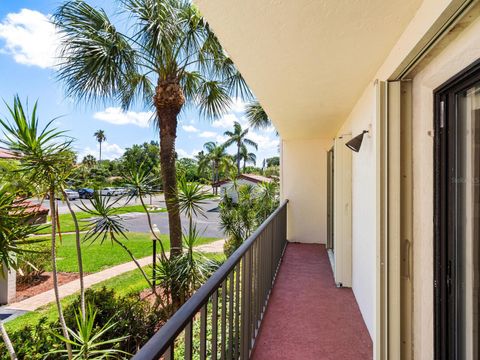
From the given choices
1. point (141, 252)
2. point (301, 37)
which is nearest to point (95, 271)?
point (141, 252)

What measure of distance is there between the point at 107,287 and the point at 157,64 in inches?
211

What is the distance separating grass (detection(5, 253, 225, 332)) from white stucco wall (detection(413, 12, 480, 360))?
4.11m

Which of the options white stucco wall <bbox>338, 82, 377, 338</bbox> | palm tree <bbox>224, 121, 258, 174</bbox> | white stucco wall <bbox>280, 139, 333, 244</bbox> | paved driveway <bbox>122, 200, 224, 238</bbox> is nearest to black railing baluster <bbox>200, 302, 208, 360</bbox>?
white stucco wall <bbox>338, 82, 377, 338</bbox>

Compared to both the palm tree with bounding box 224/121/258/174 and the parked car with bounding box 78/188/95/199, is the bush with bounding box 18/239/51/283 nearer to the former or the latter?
the parked car with bounding box 78/188/95/199

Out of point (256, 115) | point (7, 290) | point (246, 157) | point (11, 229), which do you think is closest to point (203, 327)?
point (11, 229)

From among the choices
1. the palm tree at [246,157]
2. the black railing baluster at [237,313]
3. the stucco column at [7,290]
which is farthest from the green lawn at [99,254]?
the palm tree at [246,157]

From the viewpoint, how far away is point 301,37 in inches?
68.4

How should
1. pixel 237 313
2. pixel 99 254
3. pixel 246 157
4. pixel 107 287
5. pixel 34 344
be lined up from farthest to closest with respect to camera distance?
1. pixel 246 157
2. pixel 99 254
3. pixel 107 287
4. pixel 34 344
5. pixel 237 313

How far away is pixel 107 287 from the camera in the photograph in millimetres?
6836

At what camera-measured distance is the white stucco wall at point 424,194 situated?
1529mm

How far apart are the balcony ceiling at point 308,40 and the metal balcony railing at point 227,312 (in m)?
1.41

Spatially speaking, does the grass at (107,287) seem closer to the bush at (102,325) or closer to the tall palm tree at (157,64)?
the bush at (102,325)

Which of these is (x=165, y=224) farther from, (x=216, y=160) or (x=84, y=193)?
(x=84, y=193)

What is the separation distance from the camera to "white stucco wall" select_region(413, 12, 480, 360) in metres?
1.53
